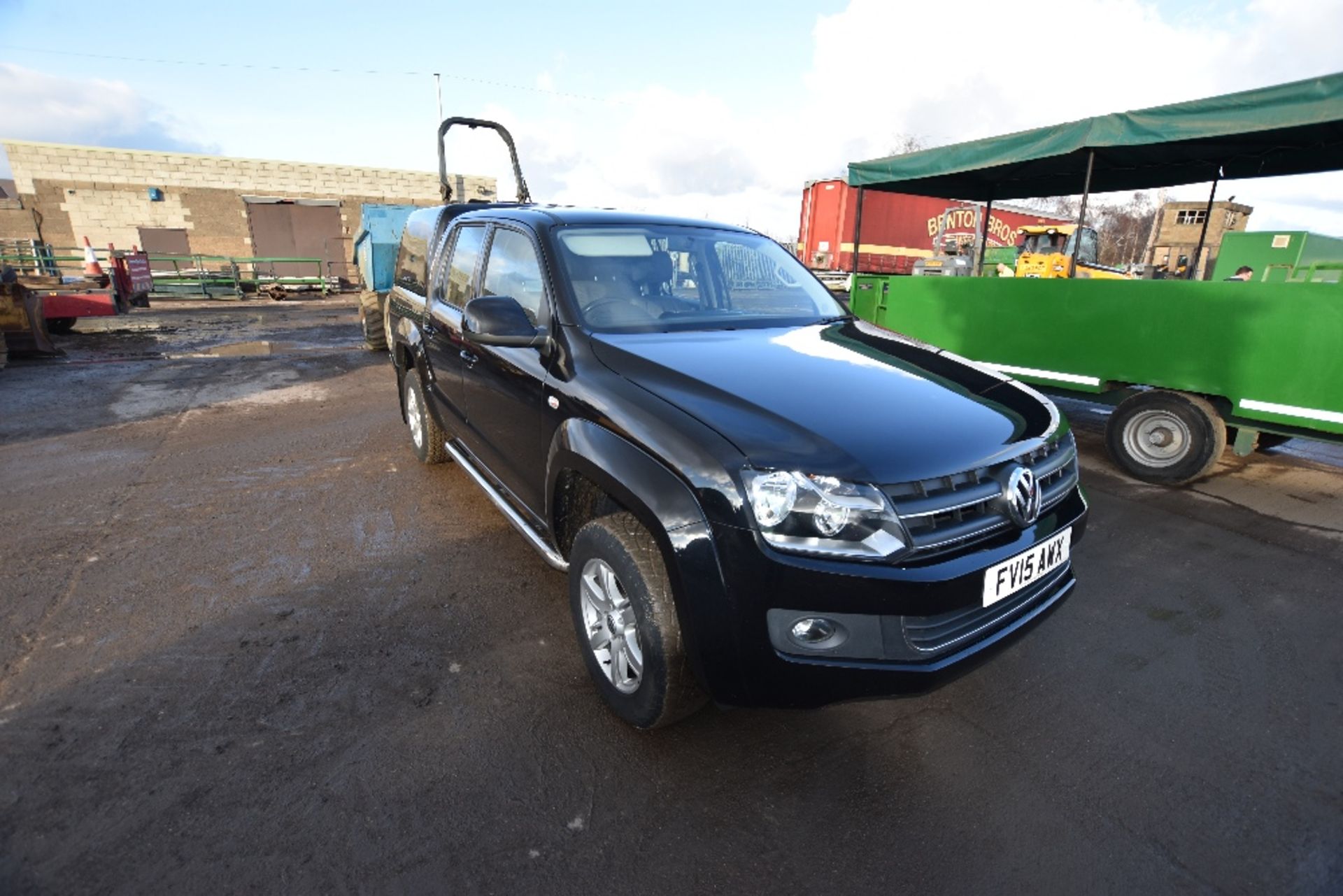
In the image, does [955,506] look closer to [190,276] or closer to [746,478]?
[746,478]

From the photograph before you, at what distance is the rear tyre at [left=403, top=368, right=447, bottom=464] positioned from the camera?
4754 mm

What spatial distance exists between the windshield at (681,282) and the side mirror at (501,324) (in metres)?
0.22

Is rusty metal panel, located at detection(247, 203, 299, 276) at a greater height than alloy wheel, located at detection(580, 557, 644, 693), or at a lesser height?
greater

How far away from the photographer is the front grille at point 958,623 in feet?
6.44

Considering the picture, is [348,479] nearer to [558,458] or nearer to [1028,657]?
[558,458]

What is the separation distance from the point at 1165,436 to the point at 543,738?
5152 mm

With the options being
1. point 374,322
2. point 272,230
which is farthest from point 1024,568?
point 272,230

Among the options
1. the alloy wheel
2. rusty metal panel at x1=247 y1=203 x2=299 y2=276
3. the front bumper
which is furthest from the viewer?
rusty metal panel at x1=247 y1=203 x2=299 y2=276

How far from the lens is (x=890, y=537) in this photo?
1.89 metres

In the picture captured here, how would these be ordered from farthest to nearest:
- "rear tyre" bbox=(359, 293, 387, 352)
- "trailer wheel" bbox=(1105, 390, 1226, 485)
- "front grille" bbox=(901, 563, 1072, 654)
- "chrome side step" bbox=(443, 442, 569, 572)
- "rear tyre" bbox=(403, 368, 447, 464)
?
"rear tyre" bbox=(359, 293, 387, 352), "trailer wheel" bbox=(1105, 390, 1226, 485), "rear tyre" bbox=(403, 368, 447, 464), "chrome side step" bbox=(443, 442, 569, 572), "front grille" bbox=(901, 563, 1072, 654)

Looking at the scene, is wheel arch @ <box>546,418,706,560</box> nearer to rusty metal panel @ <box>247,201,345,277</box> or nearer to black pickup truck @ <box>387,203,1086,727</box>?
black pickup truck @ <box>387,203,1086,727</box>

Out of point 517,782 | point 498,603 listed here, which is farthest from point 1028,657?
point 498,603

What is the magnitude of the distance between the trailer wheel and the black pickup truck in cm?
316

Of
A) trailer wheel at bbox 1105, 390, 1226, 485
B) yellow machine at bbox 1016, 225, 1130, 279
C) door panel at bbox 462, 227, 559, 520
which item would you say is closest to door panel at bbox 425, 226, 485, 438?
door panel at bbox 462, 227, 559, 520
